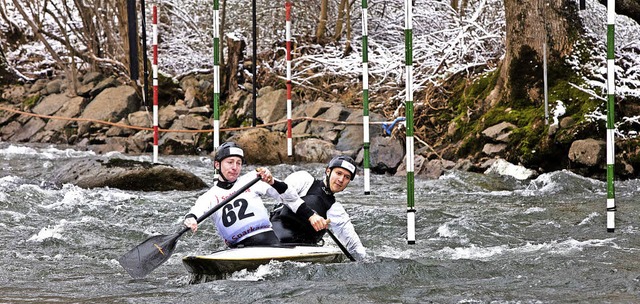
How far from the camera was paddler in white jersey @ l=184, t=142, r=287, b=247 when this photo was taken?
5.80 metres

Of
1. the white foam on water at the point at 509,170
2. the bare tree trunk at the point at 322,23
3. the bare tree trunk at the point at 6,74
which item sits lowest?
the white foam on water at the point at 509,170

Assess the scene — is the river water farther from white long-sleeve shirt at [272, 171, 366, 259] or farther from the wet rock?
the wet rock

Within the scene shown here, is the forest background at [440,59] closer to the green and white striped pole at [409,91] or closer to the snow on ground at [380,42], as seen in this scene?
the snow on ground at [380,42]

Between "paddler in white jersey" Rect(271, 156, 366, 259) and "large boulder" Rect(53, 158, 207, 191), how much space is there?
3.94m

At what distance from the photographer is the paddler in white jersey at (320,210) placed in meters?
6.07

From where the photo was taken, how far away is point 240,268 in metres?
5.55

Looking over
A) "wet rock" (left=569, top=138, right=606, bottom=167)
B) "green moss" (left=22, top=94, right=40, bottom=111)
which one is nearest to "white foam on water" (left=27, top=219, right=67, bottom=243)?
"wet rock" (left=569, top=138, right=606, bottom=167)

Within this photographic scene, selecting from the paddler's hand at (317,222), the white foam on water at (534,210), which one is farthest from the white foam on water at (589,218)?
the paddler's hand at (317,222)

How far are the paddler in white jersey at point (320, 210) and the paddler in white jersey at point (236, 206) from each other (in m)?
0.21

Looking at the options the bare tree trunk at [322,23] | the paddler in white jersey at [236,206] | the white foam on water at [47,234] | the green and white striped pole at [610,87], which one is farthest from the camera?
the bare tree trunk at [322,23]

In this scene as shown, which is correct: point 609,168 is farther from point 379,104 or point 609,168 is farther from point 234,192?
point 379,104

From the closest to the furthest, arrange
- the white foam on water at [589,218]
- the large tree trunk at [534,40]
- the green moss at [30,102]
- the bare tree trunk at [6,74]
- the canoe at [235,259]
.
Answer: the canoe at [235,259] < the white foam on water at [589,218] < the large tree trunk at [534,40] < the green moss at [30,102] < the bare tree trunk at [6,74]

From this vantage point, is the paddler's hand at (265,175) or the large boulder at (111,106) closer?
the paddler's hand at (265,175)

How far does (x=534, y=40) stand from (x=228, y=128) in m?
4.76
